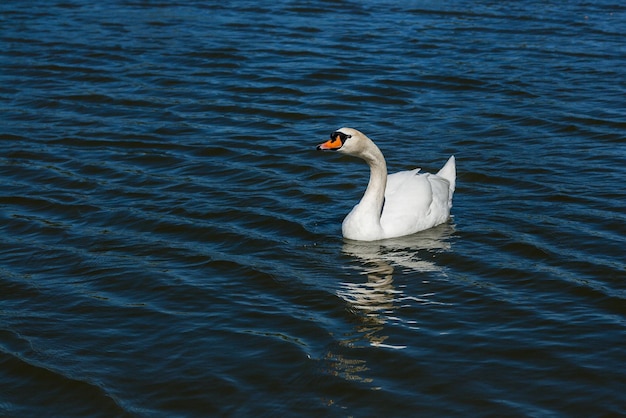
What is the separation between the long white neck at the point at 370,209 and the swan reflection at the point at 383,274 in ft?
0.43

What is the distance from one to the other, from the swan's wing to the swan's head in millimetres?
806

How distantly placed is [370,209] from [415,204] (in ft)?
2.10

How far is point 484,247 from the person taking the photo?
1139 cm

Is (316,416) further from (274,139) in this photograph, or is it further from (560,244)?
(274,139)

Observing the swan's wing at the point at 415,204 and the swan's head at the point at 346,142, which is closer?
the swan's head at the point at 346,142

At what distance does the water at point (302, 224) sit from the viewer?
8.50 meters

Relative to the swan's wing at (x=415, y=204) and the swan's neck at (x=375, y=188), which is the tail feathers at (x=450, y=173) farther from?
the swan's neck at (x=375, y=188)

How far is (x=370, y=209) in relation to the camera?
11672 millimetres

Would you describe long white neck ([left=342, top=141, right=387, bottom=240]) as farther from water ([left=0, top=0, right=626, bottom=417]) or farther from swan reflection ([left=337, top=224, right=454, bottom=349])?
water ([left=0, top=0, right=626, bottom=417])

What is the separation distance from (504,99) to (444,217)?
17.4 ft

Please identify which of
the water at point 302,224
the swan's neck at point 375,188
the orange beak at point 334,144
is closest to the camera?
the water at point 302,224

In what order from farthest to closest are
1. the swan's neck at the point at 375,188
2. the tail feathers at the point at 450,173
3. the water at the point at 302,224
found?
the tail feathers at the point at 450,173, the swan's neck at the point at 375,188, the water at the point at 302,224

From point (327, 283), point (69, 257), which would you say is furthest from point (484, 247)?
point (69, 257)

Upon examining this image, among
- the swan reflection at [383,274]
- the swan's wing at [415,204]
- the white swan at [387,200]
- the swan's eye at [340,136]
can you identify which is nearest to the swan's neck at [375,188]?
the white swan at [387,200]
